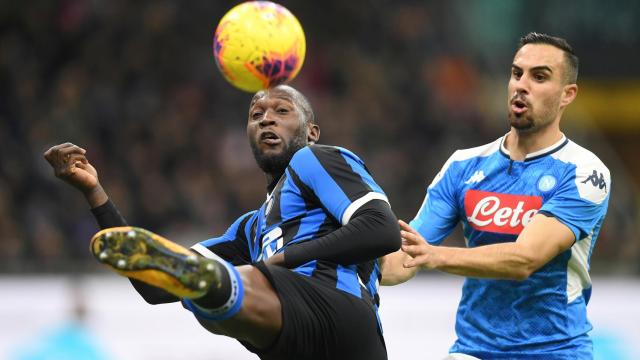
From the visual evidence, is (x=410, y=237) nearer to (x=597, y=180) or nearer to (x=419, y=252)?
(x=419, y=252)

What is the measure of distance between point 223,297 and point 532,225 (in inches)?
56.1

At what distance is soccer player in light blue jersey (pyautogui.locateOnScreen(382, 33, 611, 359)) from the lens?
4453mm

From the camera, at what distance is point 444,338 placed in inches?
328

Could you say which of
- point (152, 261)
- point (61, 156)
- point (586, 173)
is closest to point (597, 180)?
point (586, 173)

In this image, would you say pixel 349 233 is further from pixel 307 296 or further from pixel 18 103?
pixel 18 103

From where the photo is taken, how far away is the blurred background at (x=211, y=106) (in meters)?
10.2

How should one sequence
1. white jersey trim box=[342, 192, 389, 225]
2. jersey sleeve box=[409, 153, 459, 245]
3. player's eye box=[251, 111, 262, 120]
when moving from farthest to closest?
1. player's eye box=[251, 111, 262, 120]
2. jersey sleeve box=[409, 153, 459, 245]
3. white jersey trim box=[342, 192, 389, 225]

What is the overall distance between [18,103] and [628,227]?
22.1ft

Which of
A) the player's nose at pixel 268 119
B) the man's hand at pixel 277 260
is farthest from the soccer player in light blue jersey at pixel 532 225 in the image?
the player's nose at pixel 268 119

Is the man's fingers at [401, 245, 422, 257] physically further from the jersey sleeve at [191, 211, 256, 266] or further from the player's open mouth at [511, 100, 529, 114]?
the jersey sleeve at [191, 211, 256, 266]

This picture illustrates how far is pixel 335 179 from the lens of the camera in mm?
4484

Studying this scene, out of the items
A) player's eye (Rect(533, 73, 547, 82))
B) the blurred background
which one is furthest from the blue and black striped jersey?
the blurred background

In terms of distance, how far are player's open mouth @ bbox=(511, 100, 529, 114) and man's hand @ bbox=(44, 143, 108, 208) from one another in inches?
76.0

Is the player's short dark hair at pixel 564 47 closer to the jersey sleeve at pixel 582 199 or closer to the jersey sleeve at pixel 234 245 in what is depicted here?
the jersey sleeve at pixel 582 199
